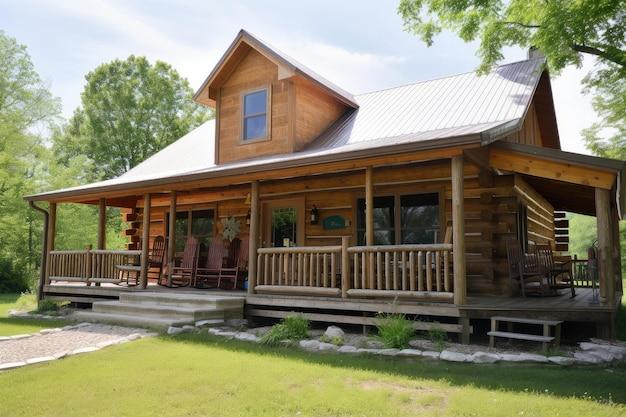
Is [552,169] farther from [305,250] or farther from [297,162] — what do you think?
[305,250]

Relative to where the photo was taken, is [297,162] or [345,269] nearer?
[345,269]

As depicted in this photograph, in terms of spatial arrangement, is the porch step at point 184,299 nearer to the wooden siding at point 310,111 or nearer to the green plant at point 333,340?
the green plant at point 333,340

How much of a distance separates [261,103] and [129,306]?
559 cm

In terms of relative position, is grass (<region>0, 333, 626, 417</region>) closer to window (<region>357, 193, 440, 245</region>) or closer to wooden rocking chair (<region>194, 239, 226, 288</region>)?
window (<region>357, 193, 440, 245</region>)

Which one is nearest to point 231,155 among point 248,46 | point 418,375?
point 248,46

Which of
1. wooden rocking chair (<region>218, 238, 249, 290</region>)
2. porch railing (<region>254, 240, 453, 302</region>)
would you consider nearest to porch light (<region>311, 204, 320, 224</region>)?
wooden rocking chair (<region>218, 238, 249, 290</region>)

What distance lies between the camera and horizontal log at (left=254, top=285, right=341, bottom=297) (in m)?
8.18

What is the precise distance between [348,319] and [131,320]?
368 centimetres

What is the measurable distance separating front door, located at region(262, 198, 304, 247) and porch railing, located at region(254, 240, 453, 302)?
6.79 ft

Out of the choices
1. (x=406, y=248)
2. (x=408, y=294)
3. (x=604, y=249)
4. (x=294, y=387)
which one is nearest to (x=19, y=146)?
(x=406, y=248)

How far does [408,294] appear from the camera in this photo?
738 centimetres

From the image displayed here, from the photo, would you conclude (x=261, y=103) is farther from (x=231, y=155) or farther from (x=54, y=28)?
(x=54, y=28)

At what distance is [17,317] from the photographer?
10.9m

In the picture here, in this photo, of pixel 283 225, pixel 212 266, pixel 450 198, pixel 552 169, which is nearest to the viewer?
pixel 552 169
